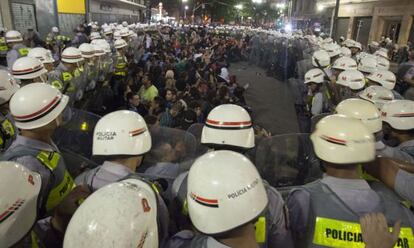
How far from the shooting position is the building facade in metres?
21.3

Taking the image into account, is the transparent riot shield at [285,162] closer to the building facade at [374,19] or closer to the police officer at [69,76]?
the police officer at [69,76]

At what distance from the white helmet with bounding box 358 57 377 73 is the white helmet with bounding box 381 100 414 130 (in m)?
4.12

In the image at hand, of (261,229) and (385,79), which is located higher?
(385,79)

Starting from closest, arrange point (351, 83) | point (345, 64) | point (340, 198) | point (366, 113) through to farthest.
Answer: point (340, 198) < point (366, 113) < point (351, 83) < point (345, 64)

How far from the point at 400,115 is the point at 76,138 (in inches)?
151

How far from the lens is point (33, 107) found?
281 cm

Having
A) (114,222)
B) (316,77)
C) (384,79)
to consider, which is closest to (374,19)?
(384,79)

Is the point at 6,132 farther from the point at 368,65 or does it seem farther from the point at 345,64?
the point at 368,65

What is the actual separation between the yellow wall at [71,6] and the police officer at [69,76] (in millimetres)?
18830

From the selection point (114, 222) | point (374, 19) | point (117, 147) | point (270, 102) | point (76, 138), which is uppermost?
point (374, 19)

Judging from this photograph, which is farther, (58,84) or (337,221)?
(58,84)

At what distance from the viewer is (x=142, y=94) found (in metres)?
7.47

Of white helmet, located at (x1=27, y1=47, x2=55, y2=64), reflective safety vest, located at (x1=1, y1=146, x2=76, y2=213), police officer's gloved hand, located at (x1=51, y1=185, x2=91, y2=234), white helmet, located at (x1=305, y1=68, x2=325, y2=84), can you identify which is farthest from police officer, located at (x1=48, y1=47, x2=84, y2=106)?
white helmet, located at (x1=305, y1=68, x2=325, y2=84)

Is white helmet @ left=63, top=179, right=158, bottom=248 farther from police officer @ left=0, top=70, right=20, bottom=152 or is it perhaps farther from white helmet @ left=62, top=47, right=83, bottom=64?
white helmet @ left=62, top=47, right=83, bottom=64
